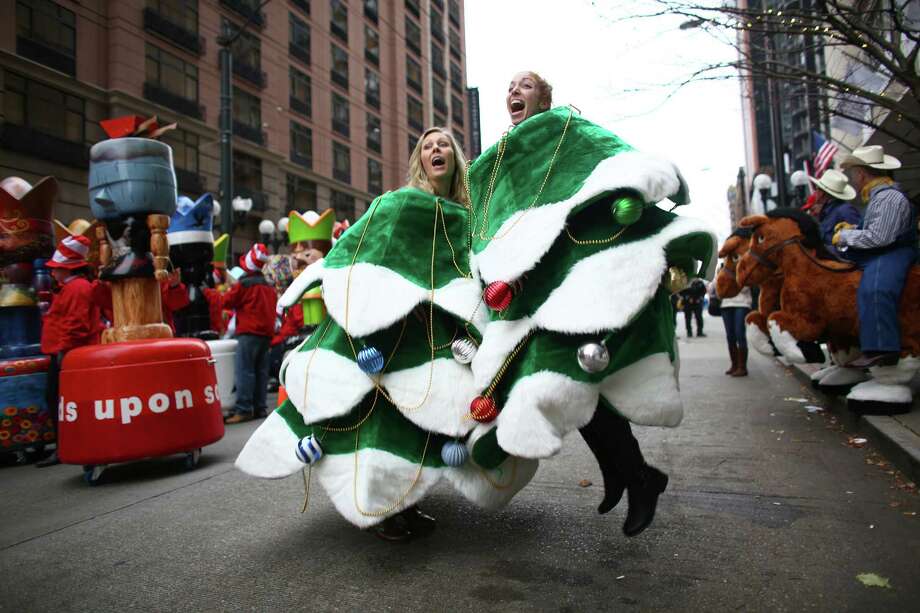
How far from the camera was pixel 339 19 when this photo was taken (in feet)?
105

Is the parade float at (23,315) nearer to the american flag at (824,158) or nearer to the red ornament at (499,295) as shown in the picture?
the red ornament at (499,295)

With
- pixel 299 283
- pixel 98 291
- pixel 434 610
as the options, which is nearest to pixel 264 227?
pixel 98 291

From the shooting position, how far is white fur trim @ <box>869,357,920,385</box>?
4.50 metres

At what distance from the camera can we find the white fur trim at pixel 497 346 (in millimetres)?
2295

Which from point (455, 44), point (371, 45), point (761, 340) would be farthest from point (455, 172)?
point (455, 44)

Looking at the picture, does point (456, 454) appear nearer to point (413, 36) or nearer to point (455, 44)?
point (413, 36)

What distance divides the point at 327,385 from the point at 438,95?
4485 cm

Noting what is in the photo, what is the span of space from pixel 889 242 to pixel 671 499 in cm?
268

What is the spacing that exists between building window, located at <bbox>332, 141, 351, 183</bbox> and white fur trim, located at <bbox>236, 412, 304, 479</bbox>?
29.4 meters

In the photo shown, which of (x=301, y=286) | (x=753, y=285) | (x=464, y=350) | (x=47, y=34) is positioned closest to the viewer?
(x=464, y=350)

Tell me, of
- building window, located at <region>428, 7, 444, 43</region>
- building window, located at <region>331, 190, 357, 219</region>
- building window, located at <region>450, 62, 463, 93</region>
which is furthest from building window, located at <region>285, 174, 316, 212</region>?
building window, located at <region>450, 62, 463, 93</region>

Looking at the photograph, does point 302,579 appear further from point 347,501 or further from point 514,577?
point 514,577

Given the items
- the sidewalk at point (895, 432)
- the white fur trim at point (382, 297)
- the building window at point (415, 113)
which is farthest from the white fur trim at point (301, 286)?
the building window at point (415, 113)

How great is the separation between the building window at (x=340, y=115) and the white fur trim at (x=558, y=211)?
30785mm
